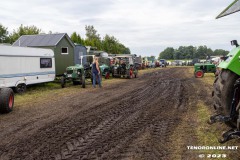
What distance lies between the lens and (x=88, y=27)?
69.3 metres

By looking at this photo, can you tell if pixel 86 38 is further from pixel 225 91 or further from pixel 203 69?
pixel 225 91

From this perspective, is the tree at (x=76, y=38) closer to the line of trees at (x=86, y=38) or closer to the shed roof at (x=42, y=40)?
the line of trees at (x=86, y=38)

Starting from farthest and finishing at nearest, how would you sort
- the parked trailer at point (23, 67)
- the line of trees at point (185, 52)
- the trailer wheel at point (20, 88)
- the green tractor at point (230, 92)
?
1. the line of trees at point (185, 52)
2. the trailer wheel at point (20, 88)
3. the parked trailer at point (23, 67)
4. the green tractor at point (230, 92)

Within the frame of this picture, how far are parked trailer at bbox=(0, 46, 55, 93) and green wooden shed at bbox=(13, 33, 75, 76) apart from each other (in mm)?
2992

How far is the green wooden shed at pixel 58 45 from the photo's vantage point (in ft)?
70.6

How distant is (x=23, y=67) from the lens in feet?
49.4

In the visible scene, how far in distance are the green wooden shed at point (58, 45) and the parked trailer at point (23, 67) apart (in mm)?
2992

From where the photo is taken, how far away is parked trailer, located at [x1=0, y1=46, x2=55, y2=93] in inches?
527

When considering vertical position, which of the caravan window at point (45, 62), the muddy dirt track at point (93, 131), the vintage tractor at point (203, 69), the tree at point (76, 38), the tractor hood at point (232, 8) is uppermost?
the tree at point (76, 38)

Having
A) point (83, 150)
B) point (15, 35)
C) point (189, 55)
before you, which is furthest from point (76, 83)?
point (189, 55)

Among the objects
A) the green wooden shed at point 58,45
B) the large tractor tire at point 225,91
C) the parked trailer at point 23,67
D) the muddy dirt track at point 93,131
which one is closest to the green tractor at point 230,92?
the large tractor tire at point 225,91

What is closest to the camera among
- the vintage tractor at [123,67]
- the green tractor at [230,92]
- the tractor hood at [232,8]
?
the tractor hood at [232,8]

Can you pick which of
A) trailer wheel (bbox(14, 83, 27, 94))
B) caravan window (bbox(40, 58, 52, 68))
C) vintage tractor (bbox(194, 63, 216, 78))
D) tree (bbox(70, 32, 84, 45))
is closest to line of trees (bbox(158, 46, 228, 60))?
tree (bbox(70, 32, 84, 45))

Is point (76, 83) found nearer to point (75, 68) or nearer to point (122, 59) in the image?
point (75, 68)
